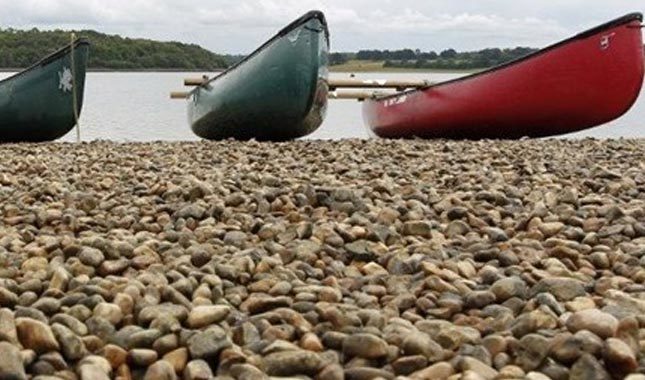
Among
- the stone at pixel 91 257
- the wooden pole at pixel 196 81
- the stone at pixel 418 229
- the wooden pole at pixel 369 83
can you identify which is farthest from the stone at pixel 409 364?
the wooden pole at pixel 369 83

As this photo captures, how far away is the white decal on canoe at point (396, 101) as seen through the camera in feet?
42.8

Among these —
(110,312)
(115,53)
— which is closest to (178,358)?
(110,312)

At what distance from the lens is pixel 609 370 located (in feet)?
7.51

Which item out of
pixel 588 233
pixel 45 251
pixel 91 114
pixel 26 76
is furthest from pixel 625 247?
pixel 91 114

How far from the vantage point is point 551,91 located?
1087cm

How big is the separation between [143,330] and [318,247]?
1275mm

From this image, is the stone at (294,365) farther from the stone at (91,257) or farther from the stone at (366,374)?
the stone at (91,257)

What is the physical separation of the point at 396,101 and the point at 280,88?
10.3ft

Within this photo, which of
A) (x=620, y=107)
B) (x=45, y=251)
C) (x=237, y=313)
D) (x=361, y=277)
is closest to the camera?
(x=237, y=313)

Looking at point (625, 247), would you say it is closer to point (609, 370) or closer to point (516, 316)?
point (516, 316)

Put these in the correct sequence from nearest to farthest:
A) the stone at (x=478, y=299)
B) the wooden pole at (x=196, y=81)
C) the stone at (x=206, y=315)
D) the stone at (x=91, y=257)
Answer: the stone at (x=206, y=315) < the stone at (x=478, y=299) < the stone at (x=91, y=257) < the wooden pole at (x=196, y=81)

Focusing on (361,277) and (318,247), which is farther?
(318,247)

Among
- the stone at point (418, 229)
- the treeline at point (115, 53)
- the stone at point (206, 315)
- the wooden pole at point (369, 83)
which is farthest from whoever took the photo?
the treeline at point (115, 53)

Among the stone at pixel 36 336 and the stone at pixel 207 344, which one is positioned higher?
the stone at pixel 36 336
